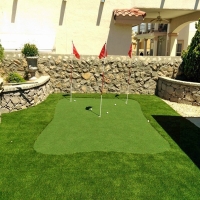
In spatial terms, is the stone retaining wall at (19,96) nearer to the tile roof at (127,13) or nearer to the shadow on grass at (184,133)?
the shadow on grass at (184,133)

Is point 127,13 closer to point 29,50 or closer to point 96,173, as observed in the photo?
point 29,50

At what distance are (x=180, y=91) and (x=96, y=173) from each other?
9.26 meters

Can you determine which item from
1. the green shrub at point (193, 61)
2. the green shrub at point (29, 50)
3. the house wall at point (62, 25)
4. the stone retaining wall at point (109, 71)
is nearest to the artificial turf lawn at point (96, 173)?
the green shrub at point (29, 50)

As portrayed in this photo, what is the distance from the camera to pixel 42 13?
Answer: 51.4ft

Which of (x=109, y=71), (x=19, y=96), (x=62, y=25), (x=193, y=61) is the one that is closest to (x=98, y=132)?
(x=19, y=96)

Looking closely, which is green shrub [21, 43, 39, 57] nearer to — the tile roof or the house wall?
the house wall

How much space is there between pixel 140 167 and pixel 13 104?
6946mm

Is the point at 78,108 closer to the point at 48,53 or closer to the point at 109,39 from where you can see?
the point at 48,53

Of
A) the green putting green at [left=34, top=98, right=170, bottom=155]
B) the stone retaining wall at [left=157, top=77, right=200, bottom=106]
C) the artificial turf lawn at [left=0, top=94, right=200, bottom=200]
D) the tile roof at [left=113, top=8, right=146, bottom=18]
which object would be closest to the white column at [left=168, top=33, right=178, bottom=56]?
the tile roof at [left=113, top=8, right=146, bottom=18]

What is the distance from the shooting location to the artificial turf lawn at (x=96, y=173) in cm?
484

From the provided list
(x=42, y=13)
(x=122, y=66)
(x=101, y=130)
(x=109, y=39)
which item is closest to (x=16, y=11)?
(x=42, y=13)

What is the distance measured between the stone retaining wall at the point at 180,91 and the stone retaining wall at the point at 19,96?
25.0 ft

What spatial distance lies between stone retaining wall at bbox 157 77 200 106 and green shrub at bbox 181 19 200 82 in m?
1.26

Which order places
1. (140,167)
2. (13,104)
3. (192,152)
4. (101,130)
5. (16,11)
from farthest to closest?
(16,11)
(13,104)
(101,130)
(192,152)
(140,167)
